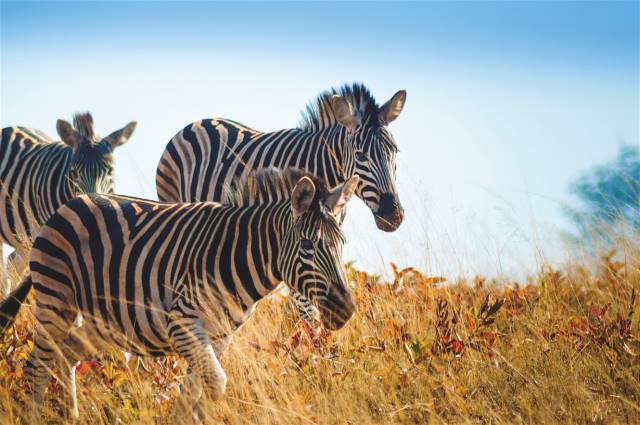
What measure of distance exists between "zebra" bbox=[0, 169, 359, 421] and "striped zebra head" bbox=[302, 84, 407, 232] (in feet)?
8.43

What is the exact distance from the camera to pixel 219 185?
9031 millimetres

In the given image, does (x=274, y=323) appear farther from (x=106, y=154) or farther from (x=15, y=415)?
(x=106, y=154)

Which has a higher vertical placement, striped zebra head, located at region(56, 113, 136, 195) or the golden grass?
striped zebra head, located at region(56, 113, 136, 195)

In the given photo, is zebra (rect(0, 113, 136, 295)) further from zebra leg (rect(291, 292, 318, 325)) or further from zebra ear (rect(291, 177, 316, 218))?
zebra ear (rect(291, 177, 316, 218))

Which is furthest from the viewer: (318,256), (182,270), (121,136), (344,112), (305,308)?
(121,136)

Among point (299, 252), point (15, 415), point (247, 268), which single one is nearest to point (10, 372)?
point (15, 415)

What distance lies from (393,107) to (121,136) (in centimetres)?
420

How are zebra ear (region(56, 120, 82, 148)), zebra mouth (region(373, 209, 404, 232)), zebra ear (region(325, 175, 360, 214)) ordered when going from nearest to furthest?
zebra ear (region(325, 175, 360, 214)) < zebra mouth (region(373, 209, 404, 232)) < zebra ear (region(56, 120, 82, 148))

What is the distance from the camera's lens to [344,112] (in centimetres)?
834

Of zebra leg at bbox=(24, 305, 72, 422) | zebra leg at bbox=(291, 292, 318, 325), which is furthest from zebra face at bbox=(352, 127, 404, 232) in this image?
zebra leg at bbox=(24, 305, 72, 422)

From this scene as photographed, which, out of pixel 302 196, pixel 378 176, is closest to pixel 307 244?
pixel 302 196

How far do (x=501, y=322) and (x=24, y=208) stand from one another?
24.5 ft

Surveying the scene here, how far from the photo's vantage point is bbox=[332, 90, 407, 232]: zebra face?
26.5 feet

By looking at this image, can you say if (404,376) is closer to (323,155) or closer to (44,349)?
(44,349)
